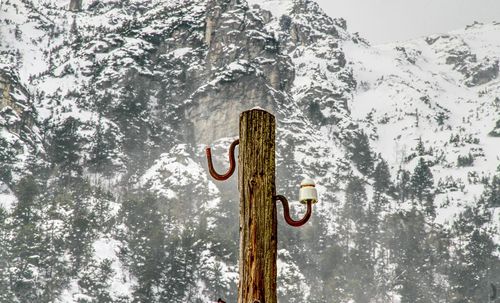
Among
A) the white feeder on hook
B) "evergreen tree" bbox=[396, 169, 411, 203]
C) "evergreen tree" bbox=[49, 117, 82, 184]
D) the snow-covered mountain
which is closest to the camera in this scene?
the white feeder on hook

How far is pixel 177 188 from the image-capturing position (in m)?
134

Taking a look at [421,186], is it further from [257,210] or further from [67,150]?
[257,210]

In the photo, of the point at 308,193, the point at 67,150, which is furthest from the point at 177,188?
the point at 308,193

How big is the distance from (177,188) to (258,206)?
130369mm

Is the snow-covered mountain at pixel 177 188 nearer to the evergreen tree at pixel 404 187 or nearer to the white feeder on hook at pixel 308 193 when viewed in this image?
the evergreen tree at pixel 404 187

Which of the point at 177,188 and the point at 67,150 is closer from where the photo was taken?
the point at 177,188

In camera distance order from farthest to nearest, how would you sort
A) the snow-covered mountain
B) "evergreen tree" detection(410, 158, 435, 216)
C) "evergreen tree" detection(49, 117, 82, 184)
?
"evergreen tree" detection(410, 158, 435, 216) < "evergreen tree" detection(49, 117, 82, 184) < the snow-covered mountain

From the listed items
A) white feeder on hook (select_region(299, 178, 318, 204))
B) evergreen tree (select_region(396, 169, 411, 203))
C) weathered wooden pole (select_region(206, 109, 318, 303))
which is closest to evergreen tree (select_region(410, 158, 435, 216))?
evergreen tree (select_region(396, 169, 411, 203))

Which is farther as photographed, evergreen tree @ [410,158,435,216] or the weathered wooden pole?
evergreen tree @ [410,158,435,216]

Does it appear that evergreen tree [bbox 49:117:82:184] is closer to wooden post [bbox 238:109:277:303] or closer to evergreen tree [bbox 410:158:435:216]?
evergreen tree [bbox 410:158:435:216]

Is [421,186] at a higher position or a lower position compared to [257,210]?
higher

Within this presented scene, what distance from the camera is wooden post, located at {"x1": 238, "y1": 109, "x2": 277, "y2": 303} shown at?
4500 mm

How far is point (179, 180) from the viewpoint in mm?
136375

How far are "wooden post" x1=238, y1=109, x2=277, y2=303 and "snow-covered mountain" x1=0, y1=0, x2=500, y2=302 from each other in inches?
2918
